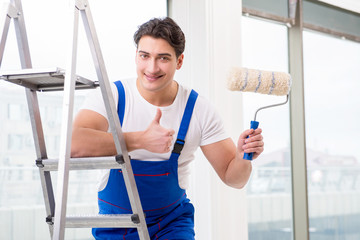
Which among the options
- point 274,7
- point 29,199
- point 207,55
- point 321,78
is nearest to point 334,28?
point 321,78

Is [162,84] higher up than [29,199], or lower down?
higher up

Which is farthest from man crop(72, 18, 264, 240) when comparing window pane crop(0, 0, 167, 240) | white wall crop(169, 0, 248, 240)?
white wall crop(169, 0, 248, 240)

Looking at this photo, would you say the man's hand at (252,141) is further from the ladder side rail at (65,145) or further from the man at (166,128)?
the ladder side rail at (65,145)

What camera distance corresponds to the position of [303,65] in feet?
11.6

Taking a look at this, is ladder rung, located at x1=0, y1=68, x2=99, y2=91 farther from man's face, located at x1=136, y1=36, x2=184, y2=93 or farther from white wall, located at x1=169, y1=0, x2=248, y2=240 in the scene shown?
white wall, located at x1=169, y1=0, x2=248, y2=240

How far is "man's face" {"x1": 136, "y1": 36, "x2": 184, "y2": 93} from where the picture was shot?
1.69 meters

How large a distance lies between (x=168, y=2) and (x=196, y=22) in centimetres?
28

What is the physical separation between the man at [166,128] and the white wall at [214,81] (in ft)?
2.21

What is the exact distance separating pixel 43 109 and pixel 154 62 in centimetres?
82

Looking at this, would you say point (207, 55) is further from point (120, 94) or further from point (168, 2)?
point (120, 94)


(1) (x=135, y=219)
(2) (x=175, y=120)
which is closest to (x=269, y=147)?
(2) (x=175, y=120)

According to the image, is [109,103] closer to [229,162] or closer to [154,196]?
[154,196]

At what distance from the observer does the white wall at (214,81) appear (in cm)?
254

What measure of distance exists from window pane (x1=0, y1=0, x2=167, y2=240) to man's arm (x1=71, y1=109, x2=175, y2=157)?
0.74m
